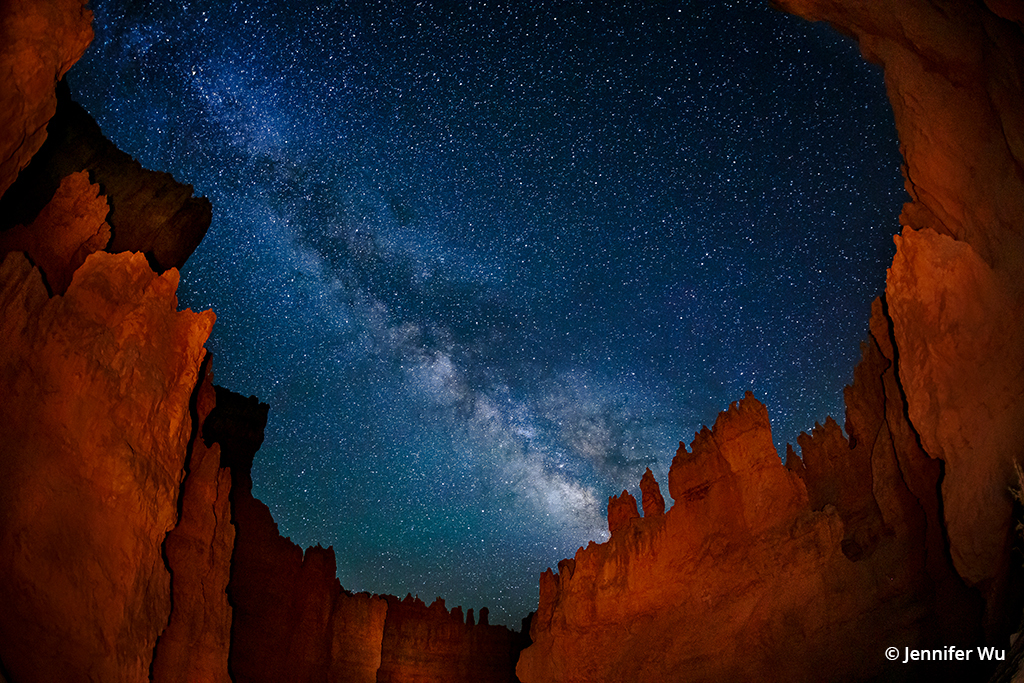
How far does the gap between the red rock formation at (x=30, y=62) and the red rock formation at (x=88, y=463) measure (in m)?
3.27

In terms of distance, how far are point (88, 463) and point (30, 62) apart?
743 centimetres

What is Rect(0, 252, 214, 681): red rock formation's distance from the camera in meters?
10.9

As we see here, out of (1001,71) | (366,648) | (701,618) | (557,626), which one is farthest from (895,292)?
(366,648)

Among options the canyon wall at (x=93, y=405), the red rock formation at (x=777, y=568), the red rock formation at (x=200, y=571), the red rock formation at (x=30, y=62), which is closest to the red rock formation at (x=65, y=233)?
the canyon wall at (x=93, y=405)

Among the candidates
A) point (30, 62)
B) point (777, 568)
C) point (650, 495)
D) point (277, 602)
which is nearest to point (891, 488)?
point (777, 568)

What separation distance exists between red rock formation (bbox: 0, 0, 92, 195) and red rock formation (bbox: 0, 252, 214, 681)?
3.27 meters

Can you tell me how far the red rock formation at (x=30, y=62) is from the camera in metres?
9.18

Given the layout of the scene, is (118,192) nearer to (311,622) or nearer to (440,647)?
(311,622)

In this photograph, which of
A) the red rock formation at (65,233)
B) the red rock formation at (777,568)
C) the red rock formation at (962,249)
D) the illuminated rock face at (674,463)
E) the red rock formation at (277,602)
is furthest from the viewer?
the red rock formation at (277,602)

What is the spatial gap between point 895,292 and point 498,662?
30.5 m

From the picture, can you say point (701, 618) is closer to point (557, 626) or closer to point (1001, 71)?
point (557, 626)

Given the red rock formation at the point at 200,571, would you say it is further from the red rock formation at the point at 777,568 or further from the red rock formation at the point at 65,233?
the red rock formation at the point at 777,568

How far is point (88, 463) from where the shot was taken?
12.3 metres

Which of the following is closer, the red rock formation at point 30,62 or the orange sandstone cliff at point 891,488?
the orange sandstone cliff at point 891,488
